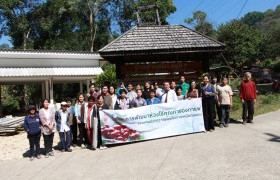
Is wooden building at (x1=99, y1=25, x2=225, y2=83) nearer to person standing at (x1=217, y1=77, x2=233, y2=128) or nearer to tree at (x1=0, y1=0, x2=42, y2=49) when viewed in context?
person standing at (x1=217, y1=77, x2=233, y2=128)

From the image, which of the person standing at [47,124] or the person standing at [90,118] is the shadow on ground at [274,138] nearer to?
the person standing at [90,118]

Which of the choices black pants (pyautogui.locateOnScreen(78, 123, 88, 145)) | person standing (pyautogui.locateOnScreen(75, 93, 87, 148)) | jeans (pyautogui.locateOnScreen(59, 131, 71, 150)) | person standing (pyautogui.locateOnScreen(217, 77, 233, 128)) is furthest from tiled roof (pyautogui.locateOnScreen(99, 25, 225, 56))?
jeans (pyautogui.locateOnScreen(59, 131, 71, 150))

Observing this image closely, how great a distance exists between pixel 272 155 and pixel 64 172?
4.55 metres

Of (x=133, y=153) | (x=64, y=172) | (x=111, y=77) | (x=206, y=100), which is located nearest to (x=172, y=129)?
(x=206, y=100)

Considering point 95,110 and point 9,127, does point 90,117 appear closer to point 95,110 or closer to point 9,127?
point 95,110

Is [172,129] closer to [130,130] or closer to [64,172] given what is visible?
[130,130]

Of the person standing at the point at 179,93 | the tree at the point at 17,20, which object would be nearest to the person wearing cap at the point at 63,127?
the person standing at the point at 179,93

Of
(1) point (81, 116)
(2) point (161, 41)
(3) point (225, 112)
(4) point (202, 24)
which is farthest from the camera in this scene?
(4) point (202, 24)

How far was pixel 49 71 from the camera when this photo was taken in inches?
813

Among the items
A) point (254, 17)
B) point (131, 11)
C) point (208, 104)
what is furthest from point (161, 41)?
point (254, 17)

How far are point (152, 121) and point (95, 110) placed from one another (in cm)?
177

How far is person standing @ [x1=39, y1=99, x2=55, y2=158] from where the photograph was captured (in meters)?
8.58

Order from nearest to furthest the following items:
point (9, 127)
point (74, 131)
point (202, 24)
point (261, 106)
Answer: point (74, 131)
point (261, 106)
point (9, 127)
point (202, 24)

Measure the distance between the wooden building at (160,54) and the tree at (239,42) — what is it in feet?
82.1
